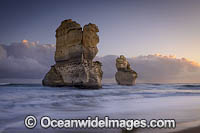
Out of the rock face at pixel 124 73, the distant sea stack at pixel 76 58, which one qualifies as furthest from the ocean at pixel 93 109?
the rock face at pixel 124 73

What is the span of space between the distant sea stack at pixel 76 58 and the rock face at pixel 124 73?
24.0 m

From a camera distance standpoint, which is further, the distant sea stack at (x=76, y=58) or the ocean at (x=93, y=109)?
the distant sea stack at (x=76, y=58)

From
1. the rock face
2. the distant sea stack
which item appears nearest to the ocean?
the distant sea stack

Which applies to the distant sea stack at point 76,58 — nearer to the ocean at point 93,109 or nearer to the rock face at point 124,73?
the ocean at point 93,109

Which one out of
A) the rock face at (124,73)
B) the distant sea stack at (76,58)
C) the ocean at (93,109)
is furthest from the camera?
the rock face at (124,73)

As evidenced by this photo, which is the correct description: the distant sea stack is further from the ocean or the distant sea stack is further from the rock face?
the rock face

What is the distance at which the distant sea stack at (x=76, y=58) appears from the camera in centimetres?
2152

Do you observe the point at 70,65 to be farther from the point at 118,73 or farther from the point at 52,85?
the point at 118,73

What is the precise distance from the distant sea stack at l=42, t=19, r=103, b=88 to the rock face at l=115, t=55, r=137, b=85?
24023 mm

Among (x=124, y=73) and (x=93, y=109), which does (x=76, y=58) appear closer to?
(x=93, y=109)

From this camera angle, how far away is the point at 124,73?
154 ft

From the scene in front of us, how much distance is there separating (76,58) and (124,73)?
2734cm

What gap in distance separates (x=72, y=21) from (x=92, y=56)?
693 cm

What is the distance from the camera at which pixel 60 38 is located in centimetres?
2536
